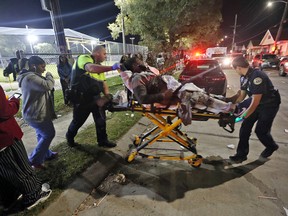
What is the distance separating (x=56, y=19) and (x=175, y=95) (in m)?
4.47

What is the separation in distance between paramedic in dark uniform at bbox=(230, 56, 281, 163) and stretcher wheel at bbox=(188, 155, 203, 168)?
0.72 meters

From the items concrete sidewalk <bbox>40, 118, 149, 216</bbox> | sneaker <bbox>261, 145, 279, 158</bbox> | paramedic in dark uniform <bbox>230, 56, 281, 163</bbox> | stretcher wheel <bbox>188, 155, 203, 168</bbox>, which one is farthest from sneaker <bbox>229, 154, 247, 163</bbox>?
concrete sidewalk <bbox>40, 118, 149, 216</bbox>

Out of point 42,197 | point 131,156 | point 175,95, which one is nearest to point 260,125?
point 175,95

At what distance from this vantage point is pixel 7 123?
6.63 feet

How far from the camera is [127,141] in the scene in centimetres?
419

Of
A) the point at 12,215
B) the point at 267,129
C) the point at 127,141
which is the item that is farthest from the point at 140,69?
the point at 12,215

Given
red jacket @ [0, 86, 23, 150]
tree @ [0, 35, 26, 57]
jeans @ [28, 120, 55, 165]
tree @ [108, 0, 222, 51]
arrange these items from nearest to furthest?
red jacket @ [0, 86, 23, 150]
jeans @ [28, 120, 55, 165]
tree @ [108, 0, 222, 51]
tree @ [0, 35, 26, 57]

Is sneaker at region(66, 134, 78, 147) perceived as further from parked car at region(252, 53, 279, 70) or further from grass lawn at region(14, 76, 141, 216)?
parked car at region(252, 53, 279, 70)

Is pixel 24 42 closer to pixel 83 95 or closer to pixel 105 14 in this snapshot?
pixel 105 14

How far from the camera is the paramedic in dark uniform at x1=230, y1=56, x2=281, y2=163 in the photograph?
9.65 feet

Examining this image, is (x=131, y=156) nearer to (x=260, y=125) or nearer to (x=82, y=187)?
(x=82, y=187)

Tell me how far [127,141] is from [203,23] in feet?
58.8

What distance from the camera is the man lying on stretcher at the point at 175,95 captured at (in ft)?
A: 8.79

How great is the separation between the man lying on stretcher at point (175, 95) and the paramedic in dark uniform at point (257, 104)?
20.5 inches
